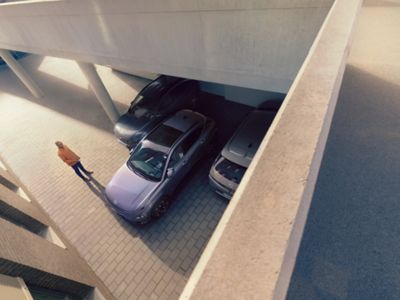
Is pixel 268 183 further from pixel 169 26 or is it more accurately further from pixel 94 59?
pixel 94 59

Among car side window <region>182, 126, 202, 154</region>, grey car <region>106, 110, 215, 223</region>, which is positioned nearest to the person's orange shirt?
grey car <region>106, 110, 215, 223</region>

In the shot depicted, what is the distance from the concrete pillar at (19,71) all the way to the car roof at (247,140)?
11960 mm

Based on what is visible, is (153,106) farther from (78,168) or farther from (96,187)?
(96,187)

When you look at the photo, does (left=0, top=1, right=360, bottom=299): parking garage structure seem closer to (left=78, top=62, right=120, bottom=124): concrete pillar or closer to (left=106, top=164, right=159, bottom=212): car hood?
(left=106, top=164, right=159, bottom=212): car hood

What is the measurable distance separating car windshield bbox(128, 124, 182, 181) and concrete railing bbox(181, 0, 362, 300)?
414cm

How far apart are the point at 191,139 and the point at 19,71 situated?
11.0 meters

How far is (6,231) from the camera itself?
300 cm

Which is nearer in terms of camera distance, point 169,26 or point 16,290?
point 16,290

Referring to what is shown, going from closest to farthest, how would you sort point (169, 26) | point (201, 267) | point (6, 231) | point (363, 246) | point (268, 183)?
point (201, 267) < point (268, 183) < point (363, 246) < point (6, 231) < point (169, 26)

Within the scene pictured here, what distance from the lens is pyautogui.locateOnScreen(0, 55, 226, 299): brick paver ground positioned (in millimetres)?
4371

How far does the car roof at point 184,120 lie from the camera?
231 inches

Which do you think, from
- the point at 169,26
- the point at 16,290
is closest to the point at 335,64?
the point at 169,26

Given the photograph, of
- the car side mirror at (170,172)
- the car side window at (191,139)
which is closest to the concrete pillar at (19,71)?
the car side window at (191,139)

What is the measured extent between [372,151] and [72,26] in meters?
7.09
